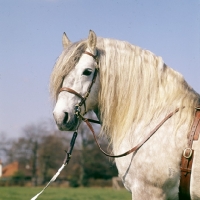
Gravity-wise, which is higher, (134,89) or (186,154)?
(134,89)

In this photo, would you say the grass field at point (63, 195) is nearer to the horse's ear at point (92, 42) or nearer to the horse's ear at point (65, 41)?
the horse's ear at point (65, 41)

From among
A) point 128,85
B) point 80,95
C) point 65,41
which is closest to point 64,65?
point 80,95

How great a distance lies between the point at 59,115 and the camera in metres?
4.77

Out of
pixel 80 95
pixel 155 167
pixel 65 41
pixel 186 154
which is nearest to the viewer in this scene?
pixel 186 154

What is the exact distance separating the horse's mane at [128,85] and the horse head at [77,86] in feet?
0.09

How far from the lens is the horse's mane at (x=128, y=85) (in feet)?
16.2

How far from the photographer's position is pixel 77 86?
4.99 m

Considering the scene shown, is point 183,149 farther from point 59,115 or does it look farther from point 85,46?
point 85,46

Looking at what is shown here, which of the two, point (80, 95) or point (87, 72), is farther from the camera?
point (87, 72)

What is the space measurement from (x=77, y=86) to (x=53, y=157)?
65.0m

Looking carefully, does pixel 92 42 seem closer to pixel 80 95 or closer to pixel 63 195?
pixel 80 95

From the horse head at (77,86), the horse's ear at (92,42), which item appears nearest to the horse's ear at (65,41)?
the horse head at (77,86)

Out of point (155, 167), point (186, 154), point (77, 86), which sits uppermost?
point (77, 86)

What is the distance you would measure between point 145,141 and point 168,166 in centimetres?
43
